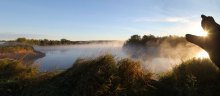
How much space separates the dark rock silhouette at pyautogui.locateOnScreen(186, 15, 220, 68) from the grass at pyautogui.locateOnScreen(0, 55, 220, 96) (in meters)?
2.23

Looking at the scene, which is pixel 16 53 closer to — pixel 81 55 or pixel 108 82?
pixel 81 55

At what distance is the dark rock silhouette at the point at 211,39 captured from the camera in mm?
9641

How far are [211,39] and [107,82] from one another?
332 cm

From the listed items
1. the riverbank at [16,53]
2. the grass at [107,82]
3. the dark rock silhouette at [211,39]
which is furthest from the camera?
the riverbank at [16,53]

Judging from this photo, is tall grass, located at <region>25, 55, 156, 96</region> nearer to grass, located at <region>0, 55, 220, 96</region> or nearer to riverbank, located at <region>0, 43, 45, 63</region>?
grass, located at <region>0, 55, 220, 96</region>

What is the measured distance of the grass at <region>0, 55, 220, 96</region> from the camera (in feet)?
37.0

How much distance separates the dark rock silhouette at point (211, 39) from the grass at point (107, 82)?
223cm

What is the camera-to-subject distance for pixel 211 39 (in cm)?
970

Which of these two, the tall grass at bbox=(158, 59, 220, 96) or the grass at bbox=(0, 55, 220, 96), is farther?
the tall grass at bbox=(158, 59, 220, 96)

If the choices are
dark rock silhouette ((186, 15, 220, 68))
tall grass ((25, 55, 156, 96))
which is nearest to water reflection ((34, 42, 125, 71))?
tall grass ((25, 55, 156, 96))

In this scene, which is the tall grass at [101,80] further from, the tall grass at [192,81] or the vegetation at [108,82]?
the tall grass at [192,81]

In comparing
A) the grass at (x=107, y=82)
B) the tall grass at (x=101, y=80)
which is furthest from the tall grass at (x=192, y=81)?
the tall grass at (x=101, y=80)

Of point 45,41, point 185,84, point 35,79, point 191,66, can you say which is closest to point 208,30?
point 185,84

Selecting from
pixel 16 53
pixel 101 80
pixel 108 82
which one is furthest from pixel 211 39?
pixel 16 53
